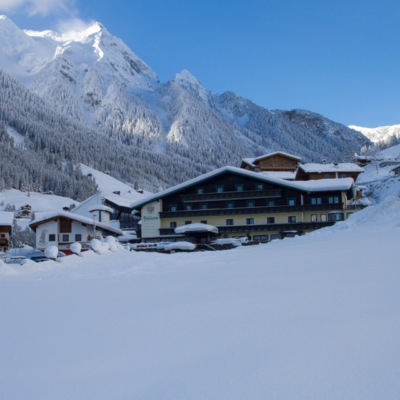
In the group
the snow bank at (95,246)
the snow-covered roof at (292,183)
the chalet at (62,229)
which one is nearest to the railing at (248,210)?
the snow-covered roof at (292,183)

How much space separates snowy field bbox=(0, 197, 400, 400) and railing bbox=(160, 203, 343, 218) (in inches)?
1235

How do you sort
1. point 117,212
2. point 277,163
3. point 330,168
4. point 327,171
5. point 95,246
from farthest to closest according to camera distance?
1. point 277,163
2. point 117,212
3. point 330,168
4. point 327,171
5. point 95,246

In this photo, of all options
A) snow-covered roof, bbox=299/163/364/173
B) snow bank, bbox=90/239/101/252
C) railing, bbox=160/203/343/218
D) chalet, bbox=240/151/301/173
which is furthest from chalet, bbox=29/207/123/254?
chalet, bbox=240/151/301/173

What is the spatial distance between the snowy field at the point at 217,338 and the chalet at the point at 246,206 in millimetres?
31577

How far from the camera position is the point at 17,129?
166750 mm

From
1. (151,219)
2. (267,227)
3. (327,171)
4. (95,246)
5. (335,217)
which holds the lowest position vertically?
(95,246)

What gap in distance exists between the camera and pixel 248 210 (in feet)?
134

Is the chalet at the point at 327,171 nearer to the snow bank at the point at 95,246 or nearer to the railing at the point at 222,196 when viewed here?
the railing at the point at 222,196

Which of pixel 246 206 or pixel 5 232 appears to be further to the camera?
pixel 5 232

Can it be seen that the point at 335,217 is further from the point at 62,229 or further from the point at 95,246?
the point at 62,229

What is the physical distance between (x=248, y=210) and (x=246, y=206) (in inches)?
52.5

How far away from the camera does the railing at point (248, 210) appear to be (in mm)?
39812

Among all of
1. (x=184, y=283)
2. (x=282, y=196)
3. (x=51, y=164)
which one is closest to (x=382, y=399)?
(x=184, y=283)

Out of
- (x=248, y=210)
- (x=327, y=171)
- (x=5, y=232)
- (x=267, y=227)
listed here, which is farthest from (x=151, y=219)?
(x=327, y=171)
